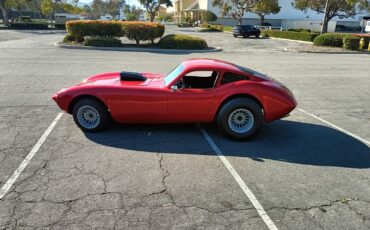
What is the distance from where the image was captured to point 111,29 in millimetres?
21750

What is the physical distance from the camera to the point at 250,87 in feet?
17.4

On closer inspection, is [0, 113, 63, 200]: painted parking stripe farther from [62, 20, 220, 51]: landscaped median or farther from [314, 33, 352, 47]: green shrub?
[314, 33, 352, 47]: green shrub

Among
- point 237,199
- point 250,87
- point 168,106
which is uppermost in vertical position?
point 250,87

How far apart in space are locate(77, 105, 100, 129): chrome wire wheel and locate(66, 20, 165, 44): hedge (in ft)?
55.5

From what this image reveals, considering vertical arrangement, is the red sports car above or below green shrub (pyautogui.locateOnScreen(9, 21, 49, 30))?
below

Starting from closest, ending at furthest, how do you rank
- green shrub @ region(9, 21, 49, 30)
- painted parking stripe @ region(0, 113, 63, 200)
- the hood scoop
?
painted parking stripe @ region(0, 113, 63, 200) < the hood scoop < green shrub @ region(9, 21, 49, 30)

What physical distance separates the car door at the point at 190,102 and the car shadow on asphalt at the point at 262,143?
17.7 inches

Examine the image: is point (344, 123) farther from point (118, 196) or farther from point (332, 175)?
point (118, 196)

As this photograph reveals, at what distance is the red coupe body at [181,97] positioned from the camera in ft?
17.3

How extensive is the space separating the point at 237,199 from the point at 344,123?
410 cm

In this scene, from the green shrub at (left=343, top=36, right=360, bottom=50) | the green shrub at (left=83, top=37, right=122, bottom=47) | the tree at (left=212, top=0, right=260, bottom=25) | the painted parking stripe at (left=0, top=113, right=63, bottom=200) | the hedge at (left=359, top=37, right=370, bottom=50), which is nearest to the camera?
the painted parking stripe at (left=0, top=113, right=63, bottom=200)

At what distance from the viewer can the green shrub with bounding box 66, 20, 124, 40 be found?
70.3ft

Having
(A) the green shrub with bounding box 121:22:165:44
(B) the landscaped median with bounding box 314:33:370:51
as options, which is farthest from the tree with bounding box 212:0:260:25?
(A) the green shrub with bounding box 121:22:165:44

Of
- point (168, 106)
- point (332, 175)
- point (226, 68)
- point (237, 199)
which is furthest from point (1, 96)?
point (332, 175)
